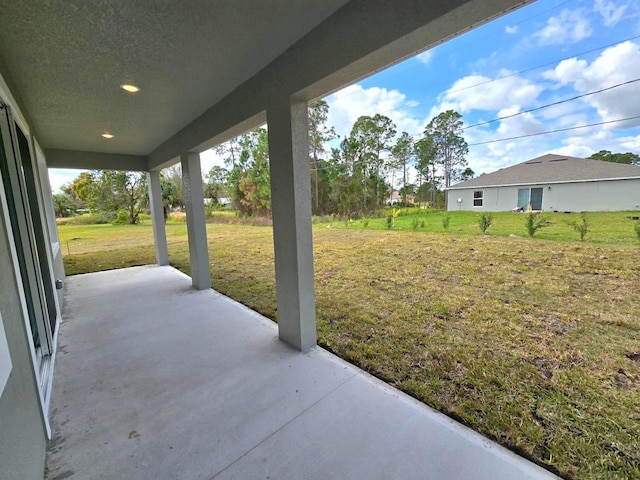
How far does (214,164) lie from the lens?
1931 cm

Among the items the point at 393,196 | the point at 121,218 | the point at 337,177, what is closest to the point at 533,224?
the point at 393,196

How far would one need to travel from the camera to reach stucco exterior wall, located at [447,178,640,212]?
21.8 ft

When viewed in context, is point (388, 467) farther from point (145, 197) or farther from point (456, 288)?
point (145, 197)

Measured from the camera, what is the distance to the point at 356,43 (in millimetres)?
1580

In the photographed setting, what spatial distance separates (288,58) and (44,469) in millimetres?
2928

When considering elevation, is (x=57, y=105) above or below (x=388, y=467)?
above

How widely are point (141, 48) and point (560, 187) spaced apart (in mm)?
10938

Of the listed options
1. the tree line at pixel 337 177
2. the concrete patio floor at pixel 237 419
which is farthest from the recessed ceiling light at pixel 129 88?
the tree line at pixel 337 177

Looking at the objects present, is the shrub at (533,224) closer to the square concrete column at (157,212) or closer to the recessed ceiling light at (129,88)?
the recessed ceiling light at (129,88)

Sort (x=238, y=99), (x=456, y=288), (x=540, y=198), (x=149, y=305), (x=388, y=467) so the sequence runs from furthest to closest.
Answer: (x=540, y=198) < (x=456, y=288) < (x=149, y=305) < (x=238, y=99) < (x=388, y=467)

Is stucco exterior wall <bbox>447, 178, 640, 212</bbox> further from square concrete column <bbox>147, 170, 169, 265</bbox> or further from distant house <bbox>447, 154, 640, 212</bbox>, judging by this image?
square concrete column <bbox>147, 170, 169, 265</bbox>

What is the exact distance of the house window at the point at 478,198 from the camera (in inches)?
450

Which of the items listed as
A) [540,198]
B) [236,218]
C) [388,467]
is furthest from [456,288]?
[236,218]

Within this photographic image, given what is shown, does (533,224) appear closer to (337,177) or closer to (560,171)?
(560,171)
